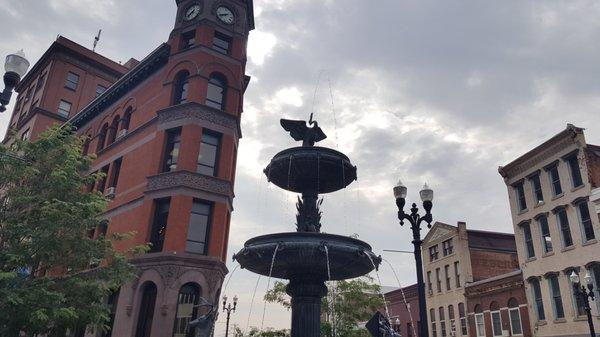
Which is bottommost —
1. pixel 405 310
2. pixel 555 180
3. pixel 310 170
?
pixel 310 170

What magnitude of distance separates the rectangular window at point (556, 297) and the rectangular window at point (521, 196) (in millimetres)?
5887

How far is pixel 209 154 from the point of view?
25.3 m

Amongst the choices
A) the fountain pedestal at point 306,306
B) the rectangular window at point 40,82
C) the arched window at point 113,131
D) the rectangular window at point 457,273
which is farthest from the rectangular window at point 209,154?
the rectangular window at point 457,273

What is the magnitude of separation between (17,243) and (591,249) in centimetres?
2915

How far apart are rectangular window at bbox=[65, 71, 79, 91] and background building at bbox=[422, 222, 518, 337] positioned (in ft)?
126

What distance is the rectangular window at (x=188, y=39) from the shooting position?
28188 millimetres

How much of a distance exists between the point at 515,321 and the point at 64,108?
1680 inches

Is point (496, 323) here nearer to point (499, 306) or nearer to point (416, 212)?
point (499, 306)

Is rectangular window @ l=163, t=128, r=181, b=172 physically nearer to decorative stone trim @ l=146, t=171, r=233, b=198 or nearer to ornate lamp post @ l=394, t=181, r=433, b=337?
decorative stone trim @ l=146, t=171, r=233, b=198

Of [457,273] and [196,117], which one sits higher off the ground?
[196,117]

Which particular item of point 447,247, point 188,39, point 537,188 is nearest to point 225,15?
point 188,39

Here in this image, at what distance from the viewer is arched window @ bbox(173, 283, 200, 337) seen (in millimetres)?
20859

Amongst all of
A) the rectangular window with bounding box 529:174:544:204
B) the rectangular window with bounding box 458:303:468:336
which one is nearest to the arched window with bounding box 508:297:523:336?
the rectangular window with bounding box 458:303:468:336

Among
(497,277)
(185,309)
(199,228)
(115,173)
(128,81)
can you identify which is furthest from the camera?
(497,277)
